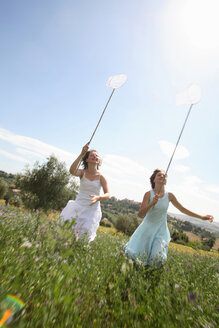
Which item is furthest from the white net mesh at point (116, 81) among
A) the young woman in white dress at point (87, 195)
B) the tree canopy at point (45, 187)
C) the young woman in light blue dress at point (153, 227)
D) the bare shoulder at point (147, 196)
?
the tree canopy at point (45, 187)

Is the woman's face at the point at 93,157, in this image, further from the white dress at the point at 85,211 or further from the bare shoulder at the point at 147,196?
the bare shoulder at the point at 147,196

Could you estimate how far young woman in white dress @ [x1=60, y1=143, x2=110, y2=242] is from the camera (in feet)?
15.5

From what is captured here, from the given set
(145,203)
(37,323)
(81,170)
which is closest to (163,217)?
(145,203)

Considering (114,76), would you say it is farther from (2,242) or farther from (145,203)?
(2,242)

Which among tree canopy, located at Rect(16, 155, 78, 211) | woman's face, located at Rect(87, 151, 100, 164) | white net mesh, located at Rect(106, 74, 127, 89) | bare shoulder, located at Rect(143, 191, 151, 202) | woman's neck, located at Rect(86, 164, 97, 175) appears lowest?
tree canopy, located at Rect(16, 155, 78, 211)

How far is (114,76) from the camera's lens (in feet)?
15.3

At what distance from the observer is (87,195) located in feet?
16.8

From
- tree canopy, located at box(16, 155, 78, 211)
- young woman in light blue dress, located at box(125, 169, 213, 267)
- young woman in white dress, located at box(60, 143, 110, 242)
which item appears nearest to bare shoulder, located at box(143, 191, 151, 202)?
young woman in light blue dress, located at box(125, 169, 213, 267)

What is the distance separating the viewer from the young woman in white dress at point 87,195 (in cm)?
473

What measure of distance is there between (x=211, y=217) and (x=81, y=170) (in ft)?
11.3

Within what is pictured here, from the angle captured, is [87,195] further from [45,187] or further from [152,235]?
[45,187]

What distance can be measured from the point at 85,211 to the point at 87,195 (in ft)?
1.39

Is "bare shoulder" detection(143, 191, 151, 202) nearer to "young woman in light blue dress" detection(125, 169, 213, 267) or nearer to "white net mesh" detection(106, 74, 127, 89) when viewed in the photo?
"young woman in light blue dress" detection(125, 169, 213, 267)

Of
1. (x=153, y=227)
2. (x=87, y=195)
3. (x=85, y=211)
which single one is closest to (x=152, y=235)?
(x=153, y=227)
